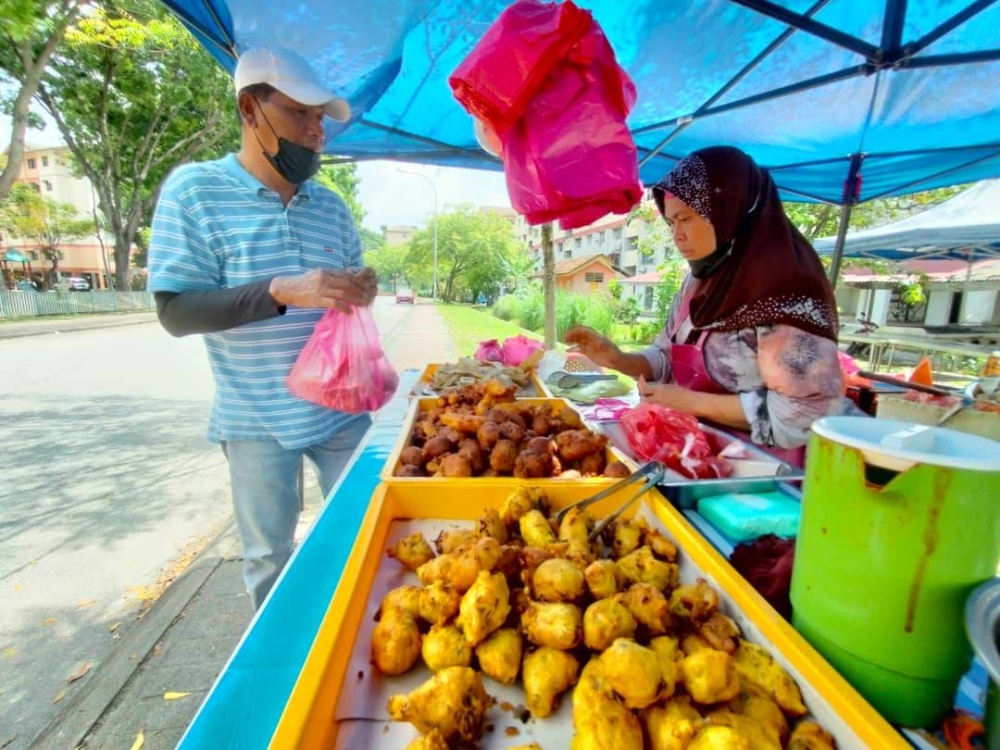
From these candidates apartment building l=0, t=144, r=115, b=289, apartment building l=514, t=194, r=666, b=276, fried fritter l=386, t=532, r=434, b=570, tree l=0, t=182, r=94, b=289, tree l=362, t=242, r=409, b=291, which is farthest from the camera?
tree l=362, t=242, r=409, b=291

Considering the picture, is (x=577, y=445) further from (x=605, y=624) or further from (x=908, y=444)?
(x=908, y=444)

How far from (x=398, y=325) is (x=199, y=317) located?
20262 millimetres

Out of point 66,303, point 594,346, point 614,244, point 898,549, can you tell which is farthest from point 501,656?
point 614,244

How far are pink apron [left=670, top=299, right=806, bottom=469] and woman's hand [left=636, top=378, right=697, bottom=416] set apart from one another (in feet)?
0.58

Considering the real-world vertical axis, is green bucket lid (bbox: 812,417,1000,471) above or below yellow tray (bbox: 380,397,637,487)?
above

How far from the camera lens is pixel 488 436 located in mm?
1771

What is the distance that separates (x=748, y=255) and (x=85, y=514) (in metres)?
5.53

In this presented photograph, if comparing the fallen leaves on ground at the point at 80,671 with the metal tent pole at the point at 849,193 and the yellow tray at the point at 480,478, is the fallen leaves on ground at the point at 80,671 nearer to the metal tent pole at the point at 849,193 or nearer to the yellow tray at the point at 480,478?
the yellow tray at the point at 480,478

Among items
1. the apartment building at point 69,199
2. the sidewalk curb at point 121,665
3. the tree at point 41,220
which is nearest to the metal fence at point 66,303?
the tree at point 41,220

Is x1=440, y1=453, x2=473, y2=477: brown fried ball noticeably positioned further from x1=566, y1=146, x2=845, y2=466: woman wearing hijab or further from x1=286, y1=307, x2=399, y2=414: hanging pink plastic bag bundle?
x1=566, y1=146, x2=845, y2=466: woman wearing hijab

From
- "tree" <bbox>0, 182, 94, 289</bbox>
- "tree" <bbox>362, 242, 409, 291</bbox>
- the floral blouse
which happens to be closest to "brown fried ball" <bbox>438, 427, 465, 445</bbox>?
the floral blouse

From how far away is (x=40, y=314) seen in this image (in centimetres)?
2191

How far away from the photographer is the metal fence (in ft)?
68.0

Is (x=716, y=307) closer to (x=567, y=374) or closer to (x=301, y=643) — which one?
(x=567, y=374)
